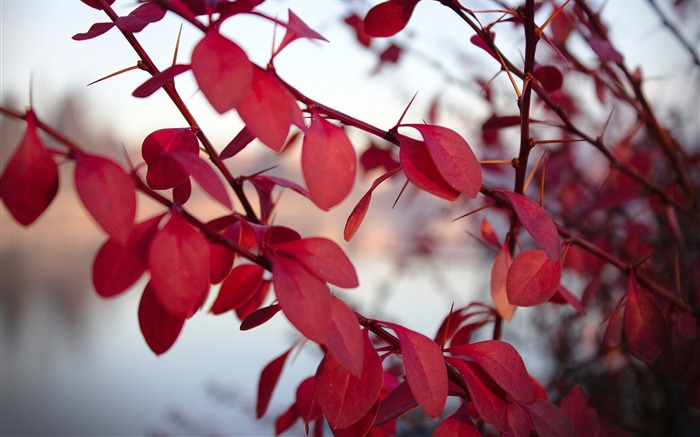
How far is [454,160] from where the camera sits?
0.72 ft

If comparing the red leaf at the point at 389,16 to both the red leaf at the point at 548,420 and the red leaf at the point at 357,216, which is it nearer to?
the red leaf at the point at 357,216

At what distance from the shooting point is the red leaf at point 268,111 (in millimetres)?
185

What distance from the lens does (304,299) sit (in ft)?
0.64

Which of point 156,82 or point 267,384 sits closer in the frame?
point 156,82

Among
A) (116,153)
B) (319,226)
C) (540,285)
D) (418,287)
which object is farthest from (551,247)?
(418,287)

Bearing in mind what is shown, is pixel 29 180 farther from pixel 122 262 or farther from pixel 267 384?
pixel 267 384

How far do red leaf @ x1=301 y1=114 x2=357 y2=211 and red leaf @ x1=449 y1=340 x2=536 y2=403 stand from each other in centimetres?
10

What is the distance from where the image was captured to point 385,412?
0.24 metres

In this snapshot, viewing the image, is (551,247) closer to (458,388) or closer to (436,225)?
(458,388)

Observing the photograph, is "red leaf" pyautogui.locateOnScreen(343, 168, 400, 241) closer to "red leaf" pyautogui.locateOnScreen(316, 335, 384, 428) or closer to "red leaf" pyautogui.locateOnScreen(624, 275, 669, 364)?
"red leaf" pyautogui.locateOnScreen(316, 335, 384, 428)

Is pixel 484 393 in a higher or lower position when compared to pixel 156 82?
lower

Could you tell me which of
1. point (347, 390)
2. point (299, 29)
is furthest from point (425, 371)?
point (299, 29)

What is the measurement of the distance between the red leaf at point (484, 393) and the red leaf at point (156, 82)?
17 centimetres

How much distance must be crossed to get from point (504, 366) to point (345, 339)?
0.09m
